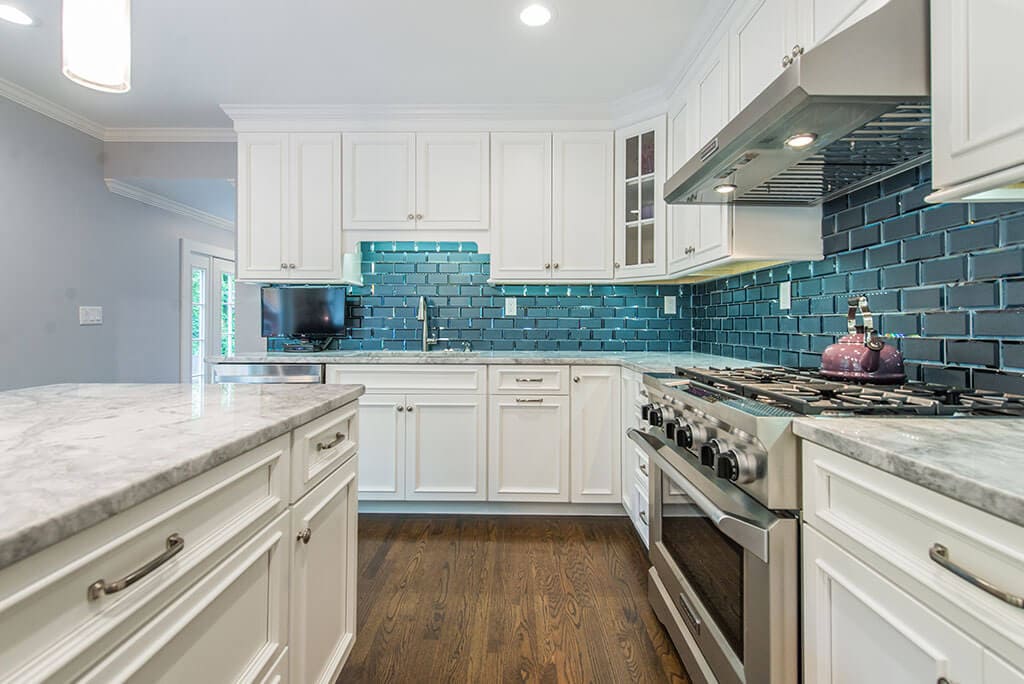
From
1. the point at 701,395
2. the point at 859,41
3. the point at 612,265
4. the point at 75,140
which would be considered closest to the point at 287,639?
the point at 701,395

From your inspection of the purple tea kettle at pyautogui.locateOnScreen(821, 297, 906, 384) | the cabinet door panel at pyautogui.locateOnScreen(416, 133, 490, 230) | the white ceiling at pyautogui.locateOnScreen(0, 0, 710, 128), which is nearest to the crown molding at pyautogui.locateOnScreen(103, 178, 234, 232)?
the white ceiling at pyautogui.locateOnScreen(0, 0, 710, 128)

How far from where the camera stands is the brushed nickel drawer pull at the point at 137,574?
54cm

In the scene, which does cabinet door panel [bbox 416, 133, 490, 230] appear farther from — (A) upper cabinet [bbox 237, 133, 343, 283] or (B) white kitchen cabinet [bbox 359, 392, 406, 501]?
(B) white kitchen cabinet [bbox 359, 392, 406, 501]

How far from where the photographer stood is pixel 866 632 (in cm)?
83

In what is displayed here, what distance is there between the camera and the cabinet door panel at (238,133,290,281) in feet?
10.1

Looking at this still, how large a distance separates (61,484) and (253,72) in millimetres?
2833

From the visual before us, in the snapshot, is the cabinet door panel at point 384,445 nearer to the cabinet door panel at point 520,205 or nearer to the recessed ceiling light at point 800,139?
the cabinet door panel at point 520,205

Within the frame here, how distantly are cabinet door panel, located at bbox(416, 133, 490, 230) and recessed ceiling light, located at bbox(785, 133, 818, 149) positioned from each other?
198cm

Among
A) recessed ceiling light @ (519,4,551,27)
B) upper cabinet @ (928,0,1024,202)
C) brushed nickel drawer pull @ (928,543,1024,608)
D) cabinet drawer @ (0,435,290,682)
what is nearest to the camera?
cabinet drawer @ (0,435,290,682)

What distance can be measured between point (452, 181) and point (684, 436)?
2264 mm

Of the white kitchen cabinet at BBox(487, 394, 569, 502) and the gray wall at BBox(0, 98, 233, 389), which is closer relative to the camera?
the white kitchen cabinet at BBox(487, 394, 569, 502)

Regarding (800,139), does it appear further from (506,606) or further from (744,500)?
(506,606)

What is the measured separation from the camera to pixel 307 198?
10.1ft

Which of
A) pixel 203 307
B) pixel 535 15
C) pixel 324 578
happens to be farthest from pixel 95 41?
pixel 203 307
